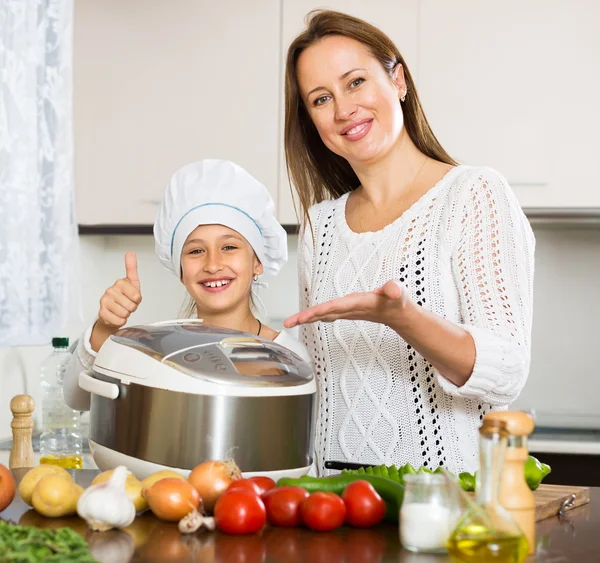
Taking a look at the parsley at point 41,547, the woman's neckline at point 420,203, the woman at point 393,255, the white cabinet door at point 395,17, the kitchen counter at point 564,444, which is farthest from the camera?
the white cabinet door at point 395,17

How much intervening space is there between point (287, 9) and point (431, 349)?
161cm

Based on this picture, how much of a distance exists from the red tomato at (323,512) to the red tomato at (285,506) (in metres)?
0.01

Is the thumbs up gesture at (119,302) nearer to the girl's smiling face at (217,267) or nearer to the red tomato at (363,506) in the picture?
the girl's smiling face at (217,267)

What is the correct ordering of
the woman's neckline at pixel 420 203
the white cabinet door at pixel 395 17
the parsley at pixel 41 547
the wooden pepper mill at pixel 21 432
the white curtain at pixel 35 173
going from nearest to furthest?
the parsley at pixel 41 547, the woman's neckline at pixel 420 203, the wooden pepper mill at pixel 21 432, the white curtain at pixel 35 173, the white cabinet door at pixel 395 17

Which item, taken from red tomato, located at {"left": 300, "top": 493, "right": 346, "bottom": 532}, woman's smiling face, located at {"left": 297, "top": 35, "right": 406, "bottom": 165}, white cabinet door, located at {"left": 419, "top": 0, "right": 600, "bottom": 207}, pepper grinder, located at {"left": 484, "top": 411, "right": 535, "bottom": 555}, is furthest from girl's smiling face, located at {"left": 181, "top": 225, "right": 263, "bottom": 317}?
white cabinet door, located at {"left": 419, "top": 0, "right": 600, "bottom": 207}

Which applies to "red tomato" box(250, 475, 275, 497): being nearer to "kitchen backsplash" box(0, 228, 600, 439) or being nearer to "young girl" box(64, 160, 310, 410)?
"young girl" box(64, 160, 310, 410)

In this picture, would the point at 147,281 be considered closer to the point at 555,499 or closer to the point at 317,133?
the point at 317,133

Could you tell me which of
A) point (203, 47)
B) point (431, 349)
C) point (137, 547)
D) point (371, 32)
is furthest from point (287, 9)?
point (137, 547)

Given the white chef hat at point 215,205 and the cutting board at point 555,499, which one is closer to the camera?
the cutting board at point 555,499

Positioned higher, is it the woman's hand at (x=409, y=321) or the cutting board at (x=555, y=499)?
the woman's hand at (x=409, y=321)

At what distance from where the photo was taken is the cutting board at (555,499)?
0.95m

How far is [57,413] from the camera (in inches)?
95.7

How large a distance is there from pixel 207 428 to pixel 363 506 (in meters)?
0.20

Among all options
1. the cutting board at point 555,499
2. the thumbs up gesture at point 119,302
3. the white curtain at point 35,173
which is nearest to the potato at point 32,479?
the thumbs up gesture at point 119,302
